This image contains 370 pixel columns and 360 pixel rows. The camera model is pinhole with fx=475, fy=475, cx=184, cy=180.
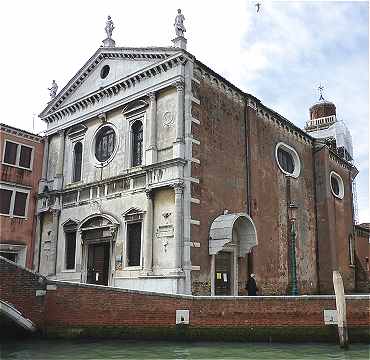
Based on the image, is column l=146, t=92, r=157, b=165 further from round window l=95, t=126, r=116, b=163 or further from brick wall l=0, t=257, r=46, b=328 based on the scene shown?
brick wall l=0, t=257, r=46, b=328

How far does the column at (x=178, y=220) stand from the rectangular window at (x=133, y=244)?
207cm

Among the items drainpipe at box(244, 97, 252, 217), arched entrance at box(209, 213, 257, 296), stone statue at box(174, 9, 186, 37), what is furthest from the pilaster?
stone statue at box(174, 9, 186, 37)

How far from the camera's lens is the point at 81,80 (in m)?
21.2

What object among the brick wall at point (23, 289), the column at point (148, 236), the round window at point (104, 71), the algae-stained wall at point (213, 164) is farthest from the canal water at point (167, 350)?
the round window at point (104, 71)

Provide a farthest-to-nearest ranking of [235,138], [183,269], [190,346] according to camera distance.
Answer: [235,138], [183,269], [190,346]

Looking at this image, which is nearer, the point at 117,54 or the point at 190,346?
the point at 190,346

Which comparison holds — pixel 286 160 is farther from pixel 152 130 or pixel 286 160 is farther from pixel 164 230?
pixel 164 230

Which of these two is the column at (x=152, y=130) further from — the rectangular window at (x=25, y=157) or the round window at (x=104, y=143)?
the rectangular window at (x=25, y=157)

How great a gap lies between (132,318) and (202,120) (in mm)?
7723

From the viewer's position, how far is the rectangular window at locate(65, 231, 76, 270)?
19.3 metres

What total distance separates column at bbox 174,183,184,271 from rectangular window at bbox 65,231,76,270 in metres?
5.87

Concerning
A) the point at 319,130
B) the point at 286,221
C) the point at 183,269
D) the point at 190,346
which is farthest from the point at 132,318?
the point at 319,130

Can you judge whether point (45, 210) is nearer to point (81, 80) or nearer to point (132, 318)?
point (81, 80)

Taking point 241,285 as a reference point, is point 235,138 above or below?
above
